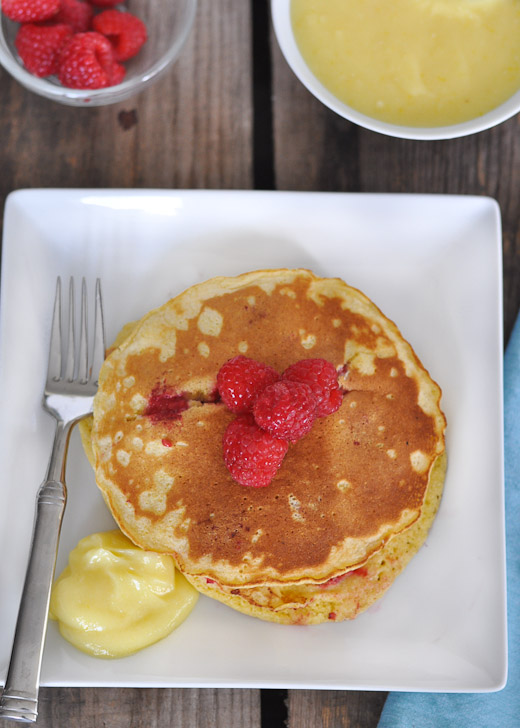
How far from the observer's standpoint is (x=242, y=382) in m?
1.33

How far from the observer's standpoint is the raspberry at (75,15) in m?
1.60

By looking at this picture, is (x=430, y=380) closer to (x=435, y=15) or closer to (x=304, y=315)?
(x=304, y=315)

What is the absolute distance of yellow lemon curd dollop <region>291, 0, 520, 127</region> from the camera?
150 centimetres

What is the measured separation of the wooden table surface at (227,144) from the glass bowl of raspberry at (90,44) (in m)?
0.08

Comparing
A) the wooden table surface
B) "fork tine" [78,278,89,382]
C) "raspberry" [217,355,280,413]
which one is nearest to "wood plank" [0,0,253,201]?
the wooden table surface

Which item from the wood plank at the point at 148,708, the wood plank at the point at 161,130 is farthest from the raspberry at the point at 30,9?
the wood plank at the point at 148,708

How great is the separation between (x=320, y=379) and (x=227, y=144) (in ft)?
2.49

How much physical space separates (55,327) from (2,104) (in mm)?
641

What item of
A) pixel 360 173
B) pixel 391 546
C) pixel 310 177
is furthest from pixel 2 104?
pixel 391 546

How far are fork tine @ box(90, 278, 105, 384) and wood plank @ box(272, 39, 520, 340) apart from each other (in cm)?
56

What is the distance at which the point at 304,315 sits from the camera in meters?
1.49

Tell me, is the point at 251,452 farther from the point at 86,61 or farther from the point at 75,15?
the point at 75,15

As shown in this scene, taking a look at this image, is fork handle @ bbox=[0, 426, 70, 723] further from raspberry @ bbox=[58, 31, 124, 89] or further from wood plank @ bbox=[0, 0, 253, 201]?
raspberry @ bbox=[58, 31, 124, 89]

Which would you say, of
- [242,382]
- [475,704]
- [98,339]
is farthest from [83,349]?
[475,704]
